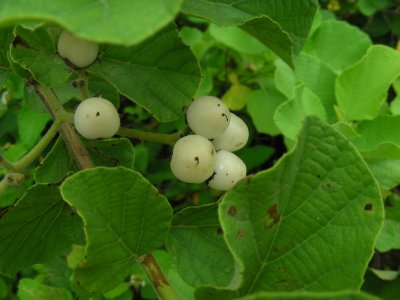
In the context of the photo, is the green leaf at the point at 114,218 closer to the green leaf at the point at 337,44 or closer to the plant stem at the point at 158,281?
the plant stem at the point at 158,281

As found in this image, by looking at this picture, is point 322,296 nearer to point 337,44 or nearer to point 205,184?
point 205,184

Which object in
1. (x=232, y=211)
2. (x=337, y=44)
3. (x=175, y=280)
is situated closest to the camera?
(x=232, y=211)

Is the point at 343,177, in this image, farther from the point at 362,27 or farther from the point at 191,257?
the point at 362,27

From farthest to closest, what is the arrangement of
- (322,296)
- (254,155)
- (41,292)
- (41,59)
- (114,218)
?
(254,155) < (41,292) < (41,59) < (114,218) < (322,296)

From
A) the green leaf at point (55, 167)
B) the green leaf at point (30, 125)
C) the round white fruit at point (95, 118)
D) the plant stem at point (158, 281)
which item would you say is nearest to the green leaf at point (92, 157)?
the green leaf at point (55, 167)

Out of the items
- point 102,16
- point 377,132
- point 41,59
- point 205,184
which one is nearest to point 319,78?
point 377,132

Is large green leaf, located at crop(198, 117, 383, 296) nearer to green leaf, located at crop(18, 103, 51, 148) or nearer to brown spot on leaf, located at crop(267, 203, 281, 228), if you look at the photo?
brown spot on leaf, located at crop(267, 203, 281, 228)
